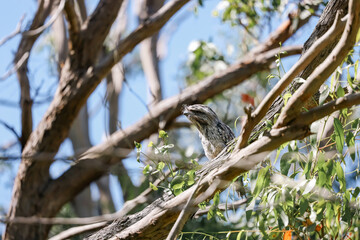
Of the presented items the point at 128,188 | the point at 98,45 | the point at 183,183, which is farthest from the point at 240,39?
the point at 183,183

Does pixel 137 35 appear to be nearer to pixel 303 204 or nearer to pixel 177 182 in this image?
pixel 177 182

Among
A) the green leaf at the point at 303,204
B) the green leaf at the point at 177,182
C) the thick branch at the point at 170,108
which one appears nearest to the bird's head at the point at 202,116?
the thick branch at the point at 170,108

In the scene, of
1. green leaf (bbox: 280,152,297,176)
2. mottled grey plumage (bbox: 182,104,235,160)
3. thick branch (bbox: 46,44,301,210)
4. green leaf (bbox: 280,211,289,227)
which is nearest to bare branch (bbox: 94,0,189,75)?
thick branch (bbox: 46,44,301,210)

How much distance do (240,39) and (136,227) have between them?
6.41m

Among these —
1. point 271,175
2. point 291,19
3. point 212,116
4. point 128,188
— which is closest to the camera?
point 271,175

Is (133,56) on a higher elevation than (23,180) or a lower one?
higher

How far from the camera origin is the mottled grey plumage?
4711 millimetres

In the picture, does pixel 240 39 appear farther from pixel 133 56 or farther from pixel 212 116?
pixel 212 116

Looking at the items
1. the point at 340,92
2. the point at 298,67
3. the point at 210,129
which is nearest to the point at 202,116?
the point at 210,129

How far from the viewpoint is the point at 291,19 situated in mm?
6535

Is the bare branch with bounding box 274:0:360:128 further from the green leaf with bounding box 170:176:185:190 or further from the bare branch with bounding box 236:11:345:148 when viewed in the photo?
the green leaf with bounding box 170:176:185:190

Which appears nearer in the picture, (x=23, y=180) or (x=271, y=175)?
(x=271, y=175)

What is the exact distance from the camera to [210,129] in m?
4.79

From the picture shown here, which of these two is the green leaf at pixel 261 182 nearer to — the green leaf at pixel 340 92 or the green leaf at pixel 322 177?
the green leaf at pixel 322 177
